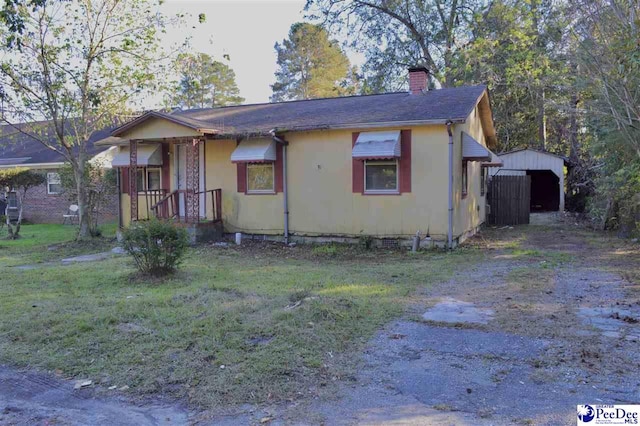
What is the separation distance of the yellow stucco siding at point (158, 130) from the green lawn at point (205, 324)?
458 cm

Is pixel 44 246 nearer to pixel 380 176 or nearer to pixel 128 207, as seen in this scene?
pixel 128 207

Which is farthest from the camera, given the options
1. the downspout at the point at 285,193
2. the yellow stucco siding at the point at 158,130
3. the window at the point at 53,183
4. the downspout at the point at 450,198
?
the window at the point at 53,183

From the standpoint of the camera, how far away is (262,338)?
16.4ft

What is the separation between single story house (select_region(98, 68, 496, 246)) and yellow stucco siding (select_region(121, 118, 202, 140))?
0.03 meters

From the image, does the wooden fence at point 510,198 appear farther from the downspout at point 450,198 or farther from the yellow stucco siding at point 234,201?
the yellow stucco siding at point 234,201

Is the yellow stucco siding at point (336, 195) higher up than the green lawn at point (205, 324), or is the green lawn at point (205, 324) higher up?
the yellow stucco siding at point (336, 195)

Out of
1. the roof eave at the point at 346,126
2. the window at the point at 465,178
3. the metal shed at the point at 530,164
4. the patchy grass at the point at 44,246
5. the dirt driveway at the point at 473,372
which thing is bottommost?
the dirt driveway at the point at 473,372

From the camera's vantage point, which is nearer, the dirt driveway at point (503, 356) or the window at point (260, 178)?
the dirt driveway at point (503, 356)

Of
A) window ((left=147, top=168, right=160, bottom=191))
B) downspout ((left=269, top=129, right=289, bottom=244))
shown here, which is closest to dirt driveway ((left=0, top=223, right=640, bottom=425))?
downspout ((left=269, top=129, right=289, bottom=244))

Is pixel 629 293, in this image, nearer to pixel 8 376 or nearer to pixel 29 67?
pixel 8 376

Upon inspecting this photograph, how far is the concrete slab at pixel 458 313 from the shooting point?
5730 millimetres

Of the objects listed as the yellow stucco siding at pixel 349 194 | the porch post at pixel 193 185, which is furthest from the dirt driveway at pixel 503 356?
the porch post at pixel 193 185

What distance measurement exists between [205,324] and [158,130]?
9210 millimetres

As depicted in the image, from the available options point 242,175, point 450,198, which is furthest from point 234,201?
point 450,198
